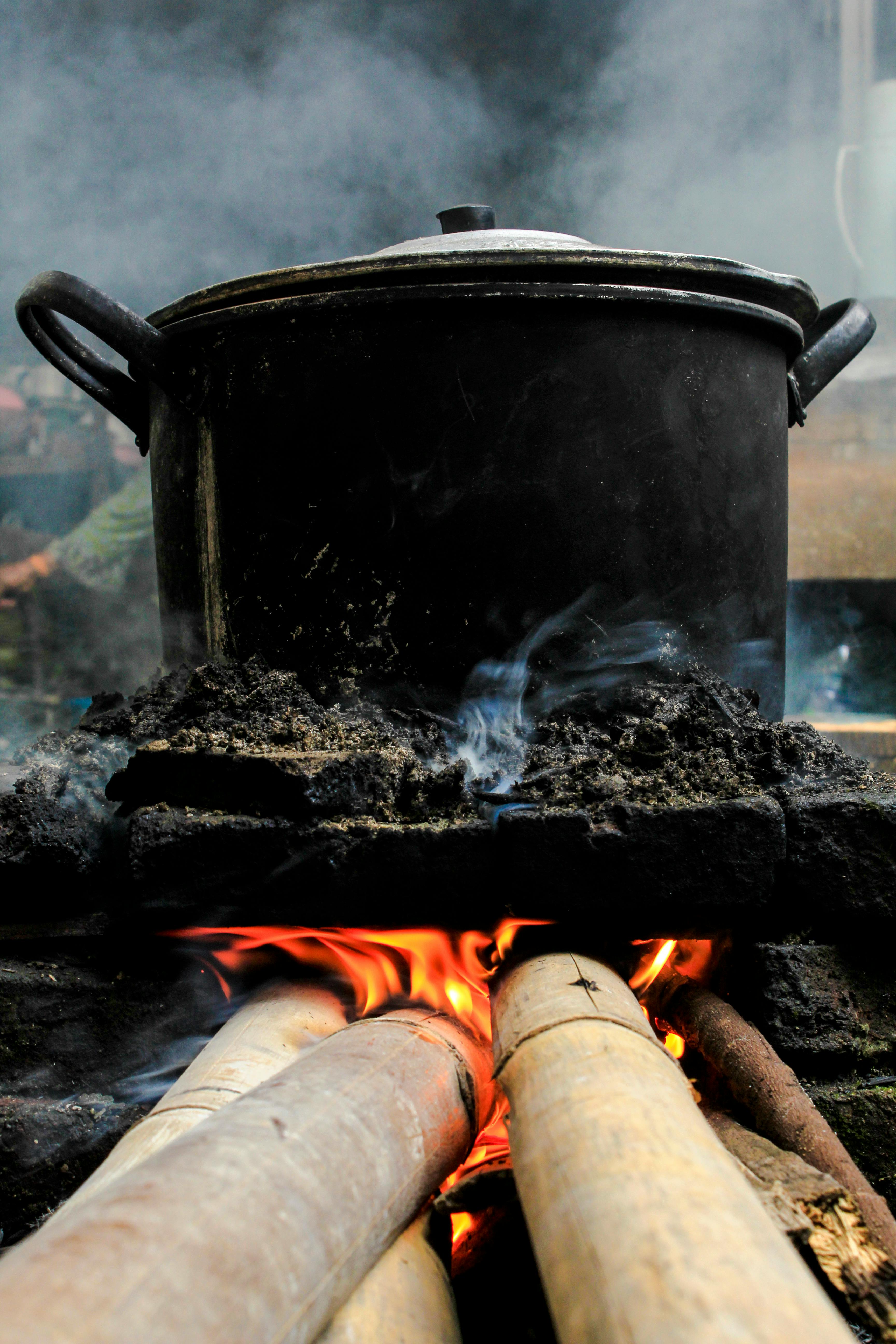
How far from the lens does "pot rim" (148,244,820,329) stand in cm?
152

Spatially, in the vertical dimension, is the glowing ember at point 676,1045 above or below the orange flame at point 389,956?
below

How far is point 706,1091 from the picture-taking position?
4.47ft

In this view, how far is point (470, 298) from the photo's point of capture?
5.02 ft

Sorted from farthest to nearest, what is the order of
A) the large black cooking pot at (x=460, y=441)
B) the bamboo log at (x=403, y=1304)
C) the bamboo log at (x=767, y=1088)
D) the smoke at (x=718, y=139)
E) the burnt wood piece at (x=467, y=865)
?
the smoke at (x=718, y=139)
the large black cooking pot at (x=460, y=441)
the burnt wood piece at (x=467, y=865)
the bamboo log at (x=767, y=1088)
the bamboo log at (x=403, y=1304)

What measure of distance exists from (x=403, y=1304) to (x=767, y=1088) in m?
0.62

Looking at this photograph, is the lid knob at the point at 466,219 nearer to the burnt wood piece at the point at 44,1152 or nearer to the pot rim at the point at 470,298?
the pot rim at the point at 470,298

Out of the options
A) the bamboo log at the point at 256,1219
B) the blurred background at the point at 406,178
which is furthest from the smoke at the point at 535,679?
the blurred background at the point at 406,178

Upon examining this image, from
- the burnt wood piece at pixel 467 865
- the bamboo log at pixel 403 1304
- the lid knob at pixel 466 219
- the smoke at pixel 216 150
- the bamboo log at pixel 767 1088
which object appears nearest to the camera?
the bamboo log at pixel 403 1304

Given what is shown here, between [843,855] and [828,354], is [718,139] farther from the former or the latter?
[843,855]

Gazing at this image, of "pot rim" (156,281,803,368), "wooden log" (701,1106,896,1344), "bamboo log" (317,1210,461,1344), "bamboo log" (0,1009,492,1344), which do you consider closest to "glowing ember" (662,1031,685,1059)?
"wooden log" (701,1106,896,1344)

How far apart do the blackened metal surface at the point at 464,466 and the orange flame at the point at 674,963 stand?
53 centimetres

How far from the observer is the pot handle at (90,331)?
166 centimetres

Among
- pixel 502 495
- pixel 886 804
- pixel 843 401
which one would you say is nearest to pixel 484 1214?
pixel 886 804

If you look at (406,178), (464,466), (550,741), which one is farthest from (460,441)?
(406,178)
